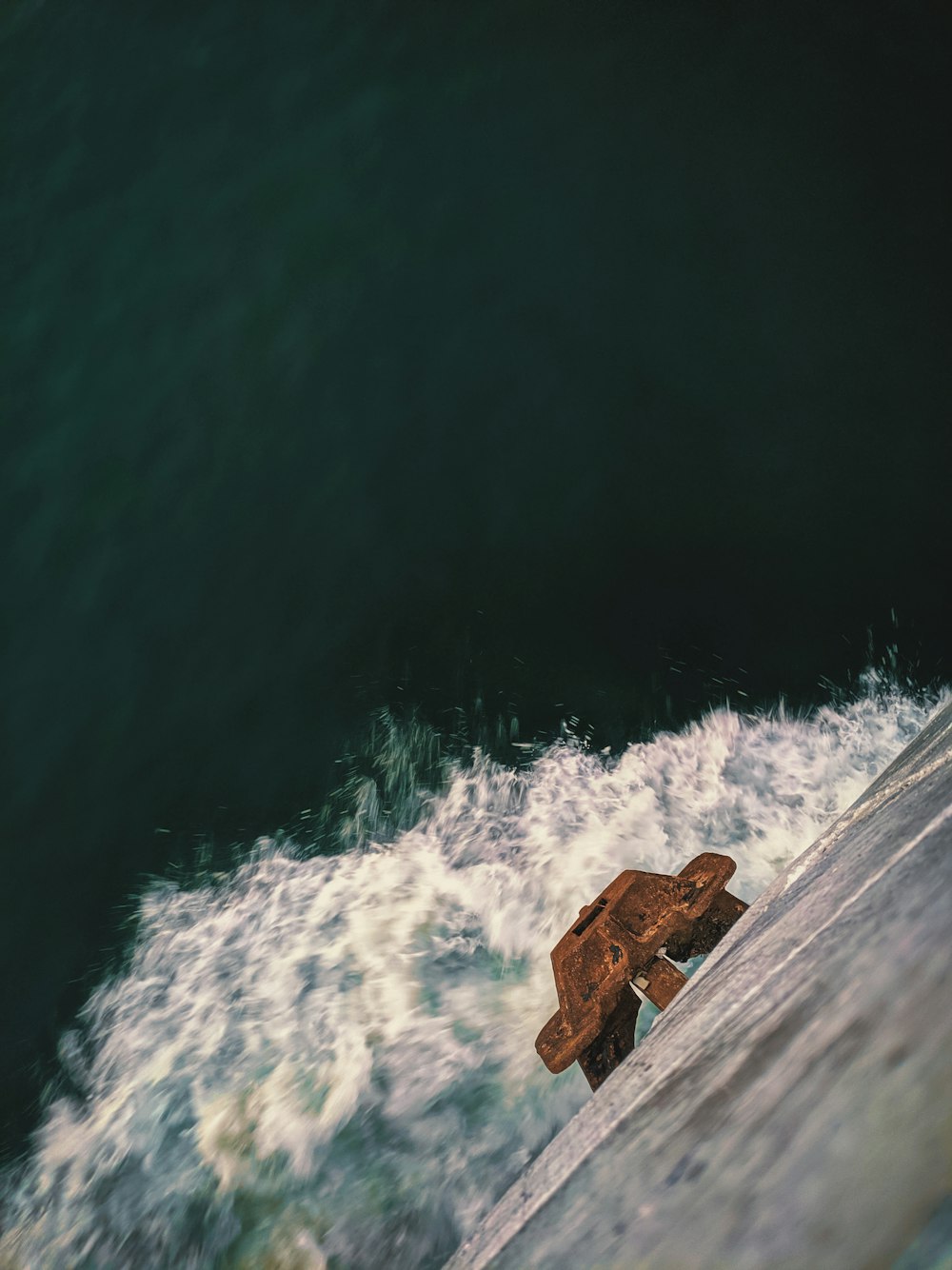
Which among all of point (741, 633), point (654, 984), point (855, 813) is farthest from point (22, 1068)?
point (741, 633)

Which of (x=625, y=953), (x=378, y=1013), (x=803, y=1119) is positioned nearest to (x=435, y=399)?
(x=378, y=1013)

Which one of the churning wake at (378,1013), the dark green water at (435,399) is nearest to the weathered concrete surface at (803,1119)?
the churning wake at (378,1013)

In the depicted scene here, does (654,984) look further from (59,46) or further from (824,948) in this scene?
(59,46)

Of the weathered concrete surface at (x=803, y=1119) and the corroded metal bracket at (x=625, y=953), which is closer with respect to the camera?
the weathered concrete surface at (x=803, y=1119)

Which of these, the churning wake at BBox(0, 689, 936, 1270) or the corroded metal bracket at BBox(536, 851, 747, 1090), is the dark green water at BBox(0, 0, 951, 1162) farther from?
the corroded metal bracket at BBox(536, 851, 747, 1090)

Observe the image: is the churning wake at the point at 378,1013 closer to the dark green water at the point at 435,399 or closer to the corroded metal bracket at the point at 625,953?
the dark green water at the point at 435,399

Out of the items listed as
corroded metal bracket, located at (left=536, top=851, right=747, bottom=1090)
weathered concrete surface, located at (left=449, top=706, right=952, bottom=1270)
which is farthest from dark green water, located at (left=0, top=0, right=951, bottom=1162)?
weathered concrete surface, located at (left=449, top=706, right=952, bottom=1270)
